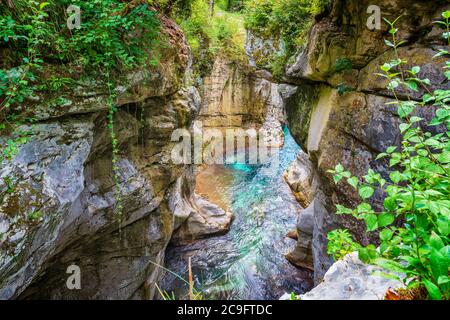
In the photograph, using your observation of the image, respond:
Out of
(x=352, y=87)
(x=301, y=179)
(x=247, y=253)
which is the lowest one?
(x=247, y=253)

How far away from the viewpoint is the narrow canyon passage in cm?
846

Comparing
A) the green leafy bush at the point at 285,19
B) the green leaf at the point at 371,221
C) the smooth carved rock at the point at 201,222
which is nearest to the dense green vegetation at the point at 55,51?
the green leaf at the point at 371,221

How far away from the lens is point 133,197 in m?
5.51

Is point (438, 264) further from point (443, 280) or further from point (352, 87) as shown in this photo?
point (352, 87)

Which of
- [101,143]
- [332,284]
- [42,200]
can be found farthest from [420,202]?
[101,143]

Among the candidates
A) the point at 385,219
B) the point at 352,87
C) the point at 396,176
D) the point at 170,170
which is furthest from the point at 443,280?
the point at 170,170

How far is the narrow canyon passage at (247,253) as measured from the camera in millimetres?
8463

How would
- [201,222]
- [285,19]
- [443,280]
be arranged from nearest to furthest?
[443,280], [285,19], [201,222]

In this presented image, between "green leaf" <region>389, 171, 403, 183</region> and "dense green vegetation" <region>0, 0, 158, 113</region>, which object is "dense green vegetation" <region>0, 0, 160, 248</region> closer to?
"dense green vegetation" <region>0, 0, 158, 113</region>

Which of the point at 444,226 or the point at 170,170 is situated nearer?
the point at 444,226

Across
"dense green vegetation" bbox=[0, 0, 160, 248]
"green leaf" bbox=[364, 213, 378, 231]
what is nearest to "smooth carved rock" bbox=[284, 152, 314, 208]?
"dense green vegetation" bbox=[0, 0, 160, 248]

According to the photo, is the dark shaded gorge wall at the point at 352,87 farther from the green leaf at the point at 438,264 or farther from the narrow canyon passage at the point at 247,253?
the green leaf at the point at 438,264

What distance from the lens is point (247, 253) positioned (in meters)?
9.95

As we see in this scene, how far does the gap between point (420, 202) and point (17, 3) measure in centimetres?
453
